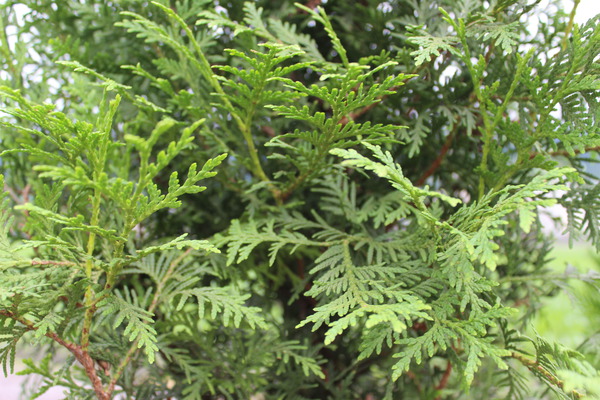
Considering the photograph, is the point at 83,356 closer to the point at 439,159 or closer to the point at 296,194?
the point at 296,194

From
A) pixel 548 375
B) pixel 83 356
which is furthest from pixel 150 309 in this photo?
pixel 548 375

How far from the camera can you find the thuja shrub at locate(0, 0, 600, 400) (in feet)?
2.36

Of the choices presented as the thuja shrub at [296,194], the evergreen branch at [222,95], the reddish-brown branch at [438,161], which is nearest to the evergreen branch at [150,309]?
the thuja shrub at [296,194]

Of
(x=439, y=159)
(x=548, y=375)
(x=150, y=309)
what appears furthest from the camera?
(x=439, y=159)

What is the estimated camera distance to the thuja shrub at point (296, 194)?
72 cm

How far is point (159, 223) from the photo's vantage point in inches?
47.8

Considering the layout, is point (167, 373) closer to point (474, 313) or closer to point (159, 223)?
point (159, 223)

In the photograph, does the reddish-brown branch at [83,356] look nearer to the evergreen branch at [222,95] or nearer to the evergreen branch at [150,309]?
the evergreen branch at [150,309]

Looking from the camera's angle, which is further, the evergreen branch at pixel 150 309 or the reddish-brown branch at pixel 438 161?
the reddish-brown branch at pixel 438 161

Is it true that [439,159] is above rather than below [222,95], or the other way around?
below

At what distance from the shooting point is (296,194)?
3.83 feet

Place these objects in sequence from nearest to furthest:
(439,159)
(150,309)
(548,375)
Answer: (548,375) → (150,309) → (439,159)

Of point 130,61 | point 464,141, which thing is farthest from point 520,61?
point 130,61

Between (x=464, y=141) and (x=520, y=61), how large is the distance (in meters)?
0.36
